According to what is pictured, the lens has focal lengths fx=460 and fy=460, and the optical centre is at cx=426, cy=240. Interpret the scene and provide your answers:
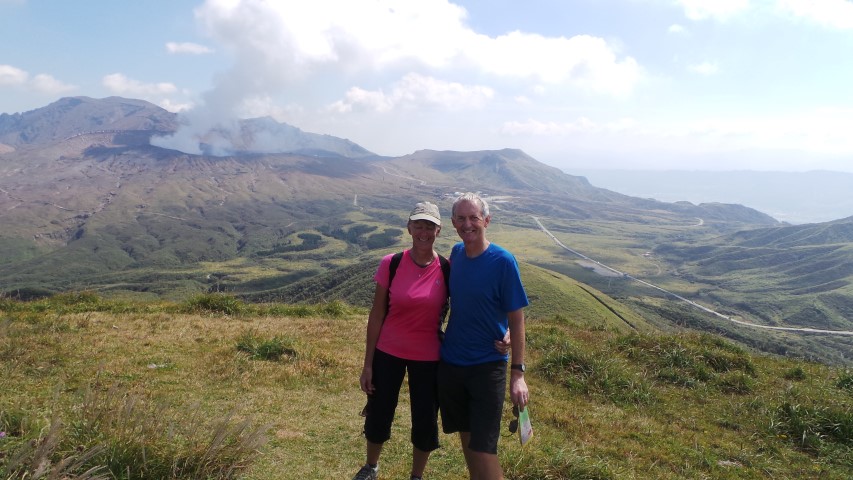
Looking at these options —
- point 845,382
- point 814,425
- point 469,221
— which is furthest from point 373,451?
point 845,382

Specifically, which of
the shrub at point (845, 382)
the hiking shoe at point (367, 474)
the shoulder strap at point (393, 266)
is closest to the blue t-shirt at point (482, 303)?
the shoulder strap at point (393, 266)

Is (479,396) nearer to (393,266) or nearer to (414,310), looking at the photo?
(414,310)

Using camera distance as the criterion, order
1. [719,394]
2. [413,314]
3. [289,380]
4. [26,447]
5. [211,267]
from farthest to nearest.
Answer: [211,267]
[719,394]
[289,380]
[413,314]
[26,447]

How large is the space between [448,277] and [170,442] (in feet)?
10.6

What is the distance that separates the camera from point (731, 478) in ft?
21.1

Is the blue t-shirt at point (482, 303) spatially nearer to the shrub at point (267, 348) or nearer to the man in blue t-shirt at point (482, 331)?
the man in blue t-shirt at point (482, 331)

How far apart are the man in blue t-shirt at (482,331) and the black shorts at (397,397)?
0.38m

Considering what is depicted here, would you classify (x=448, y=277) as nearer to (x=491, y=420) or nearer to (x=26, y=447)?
(x=491, y=420)

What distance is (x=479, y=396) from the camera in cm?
440

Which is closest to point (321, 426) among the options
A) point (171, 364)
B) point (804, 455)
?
point (171, 364)

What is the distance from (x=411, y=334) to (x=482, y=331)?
0.77 metres

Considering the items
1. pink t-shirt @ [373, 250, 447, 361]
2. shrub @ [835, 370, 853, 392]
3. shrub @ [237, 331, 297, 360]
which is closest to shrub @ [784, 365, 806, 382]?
shrub @ [835, 370, 853, 392]

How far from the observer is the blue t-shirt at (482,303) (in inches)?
170

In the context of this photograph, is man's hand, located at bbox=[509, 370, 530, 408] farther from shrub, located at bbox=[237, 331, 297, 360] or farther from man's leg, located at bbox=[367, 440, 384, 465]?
shrub, located at bbox=[237, 331, 297, 360]
